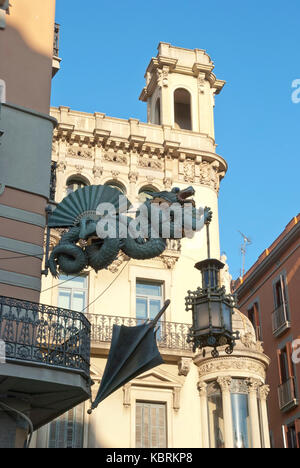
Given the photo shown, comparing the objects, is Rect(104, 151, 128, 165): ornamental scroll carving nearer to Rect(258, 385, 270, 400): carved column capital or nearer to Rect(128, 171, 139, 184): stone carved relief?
Rect(128, 171, 139, 184): stone carved relief

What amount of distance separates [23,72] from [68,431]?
11199mm

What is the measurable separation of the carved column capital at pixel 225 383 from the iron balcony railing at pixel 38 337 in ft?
36.3

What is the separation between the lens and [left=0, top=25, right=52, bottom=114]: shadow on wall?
629 inches

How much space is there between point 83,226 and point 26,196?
55.6 inches

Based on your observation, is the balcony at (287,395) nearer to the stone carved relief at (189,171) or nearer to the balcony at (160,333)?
the balcony at (160,333)

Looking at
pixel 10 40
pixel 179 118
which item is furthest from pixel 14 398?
pixel 179 118

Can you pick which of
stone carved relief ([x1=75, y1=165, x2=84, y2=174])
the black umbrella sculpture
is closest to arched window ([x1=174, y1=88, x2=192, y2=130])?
stone carved relief ([x1=75, y1=165, x2=84, y2=174])

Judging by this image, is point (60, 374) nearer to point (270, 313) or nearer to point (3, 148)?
Result: point (3, 148)

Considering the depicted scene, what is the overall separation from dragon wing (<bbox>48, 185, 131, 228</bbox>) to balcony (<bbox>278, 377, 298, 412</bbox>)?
16.5 meters

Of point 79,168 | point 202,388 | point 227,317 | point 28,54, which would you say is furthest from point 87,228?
point 79,168

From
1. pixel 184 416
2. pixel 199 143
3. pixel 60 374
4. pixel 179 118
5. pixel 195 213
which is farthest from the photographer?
pixel 179 118

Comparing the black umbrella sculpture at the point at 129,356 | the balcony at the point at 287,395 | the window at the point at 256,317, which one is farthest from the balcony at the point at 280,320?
the black umbrella sculpture at the point at 129,356

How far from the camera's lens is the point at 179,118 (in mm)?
A: 31641

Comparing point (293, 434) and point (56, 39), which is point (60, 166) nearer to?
point (56, 39)
